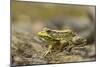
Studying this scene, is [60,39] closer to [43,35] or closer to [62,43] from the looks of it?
[62,43]

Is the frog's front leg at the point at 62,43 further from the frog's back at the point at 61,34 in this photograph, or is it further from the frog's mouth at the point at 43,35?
the frog's mouth at the point at 43,35

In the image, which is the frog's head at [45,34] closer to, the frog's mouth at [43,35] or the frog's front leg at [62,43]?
the frog's mouth at [43,35]

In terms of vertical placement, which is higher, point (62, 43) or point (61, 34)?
point (61, 34)

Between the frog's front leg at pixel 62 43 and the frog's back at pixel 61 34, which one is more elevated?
the frog's back at pixel 61 34

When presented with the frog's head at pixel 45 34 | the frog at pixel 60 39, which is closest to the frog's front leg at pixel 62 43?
the frog at pixel 60 39

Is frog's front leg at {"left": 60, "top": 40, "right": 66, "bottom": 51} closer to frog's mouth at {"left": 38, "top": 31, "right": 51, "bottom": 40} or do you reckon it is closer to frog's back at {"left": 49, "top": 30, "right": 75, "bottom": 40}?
frog's back at {"left": 49, "top": 30, "right": 75, "bottom": 40}

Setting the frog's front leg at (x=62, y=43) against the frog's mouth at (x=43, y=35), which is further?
the frog's front leg at (x=62, y=43)

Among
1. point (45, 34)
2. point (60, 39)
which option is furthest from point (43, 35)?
point (60, 39)
